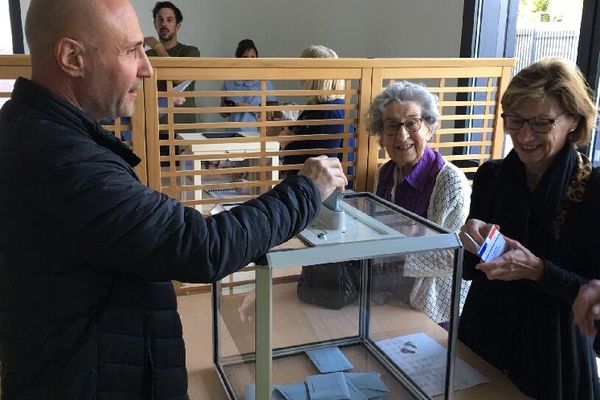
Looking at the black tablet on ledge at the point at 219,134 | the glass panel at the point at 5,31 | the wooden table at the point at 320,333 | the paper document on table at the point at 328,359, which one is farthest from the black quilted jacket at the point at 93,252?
the glass panel at the point at 5,31

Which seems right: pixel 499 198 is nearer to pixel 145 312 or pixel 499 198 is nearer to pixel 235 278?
pixel 235 278

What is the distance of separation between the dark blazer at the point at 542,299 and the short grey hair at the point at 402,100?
1.50 feet

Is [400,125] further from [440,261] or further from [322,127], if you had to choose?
[440,261]

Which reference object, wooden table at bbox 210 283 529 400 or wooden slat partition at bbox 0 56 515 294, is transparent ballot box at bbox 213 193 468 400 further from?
wooden slat partition at bbox 0 56 515 294

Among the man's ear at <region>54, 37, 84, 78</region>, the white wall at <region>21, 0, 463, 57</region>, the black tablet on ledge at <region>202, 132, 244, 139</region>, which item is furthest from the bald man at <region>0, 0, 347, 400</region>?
the white wall at <region>21, 0, 463, 57</region>

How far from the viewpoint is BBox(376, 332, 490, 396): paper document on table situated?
1137mm

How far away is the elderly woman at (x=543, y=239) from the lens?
3.83ft

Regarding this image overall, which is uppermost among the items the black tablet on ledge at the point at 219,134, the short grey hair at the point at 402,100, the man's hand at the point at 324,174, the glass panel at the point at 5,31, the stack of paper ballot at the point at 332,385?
the glass panel at the point at 5,31

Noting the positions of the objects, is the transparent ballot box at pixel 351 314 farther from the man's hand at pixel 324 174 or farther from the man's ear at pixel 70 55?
the man's ear at pixel 70 55

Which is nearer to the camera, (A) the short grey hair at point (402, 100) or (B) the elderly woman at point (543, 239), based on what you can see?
(B) the elderly woman at point (543, 239)

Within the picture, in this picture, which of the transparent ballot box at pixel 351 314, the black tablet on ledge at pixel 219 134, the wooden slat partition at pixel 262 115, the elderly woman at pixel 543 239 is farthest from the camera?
the black tablet on ledge at pixel 219 134

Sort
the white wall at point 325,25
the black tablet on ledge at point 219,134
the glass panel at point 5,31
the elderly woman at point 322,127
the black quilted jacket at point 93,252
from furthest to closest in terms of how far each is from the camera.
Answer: the glass panel at point 5,31
the white wall at point 325,25
the black tablet on ledge at point 219,134
the elderly woman at point 322,127
the black quilted jacket at point 93,252

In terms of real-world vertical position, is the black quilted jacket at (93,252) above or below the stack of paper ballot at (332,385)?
above

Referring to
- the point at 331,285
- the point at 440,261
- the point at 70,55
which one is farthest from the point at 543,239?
the point at 70,55
